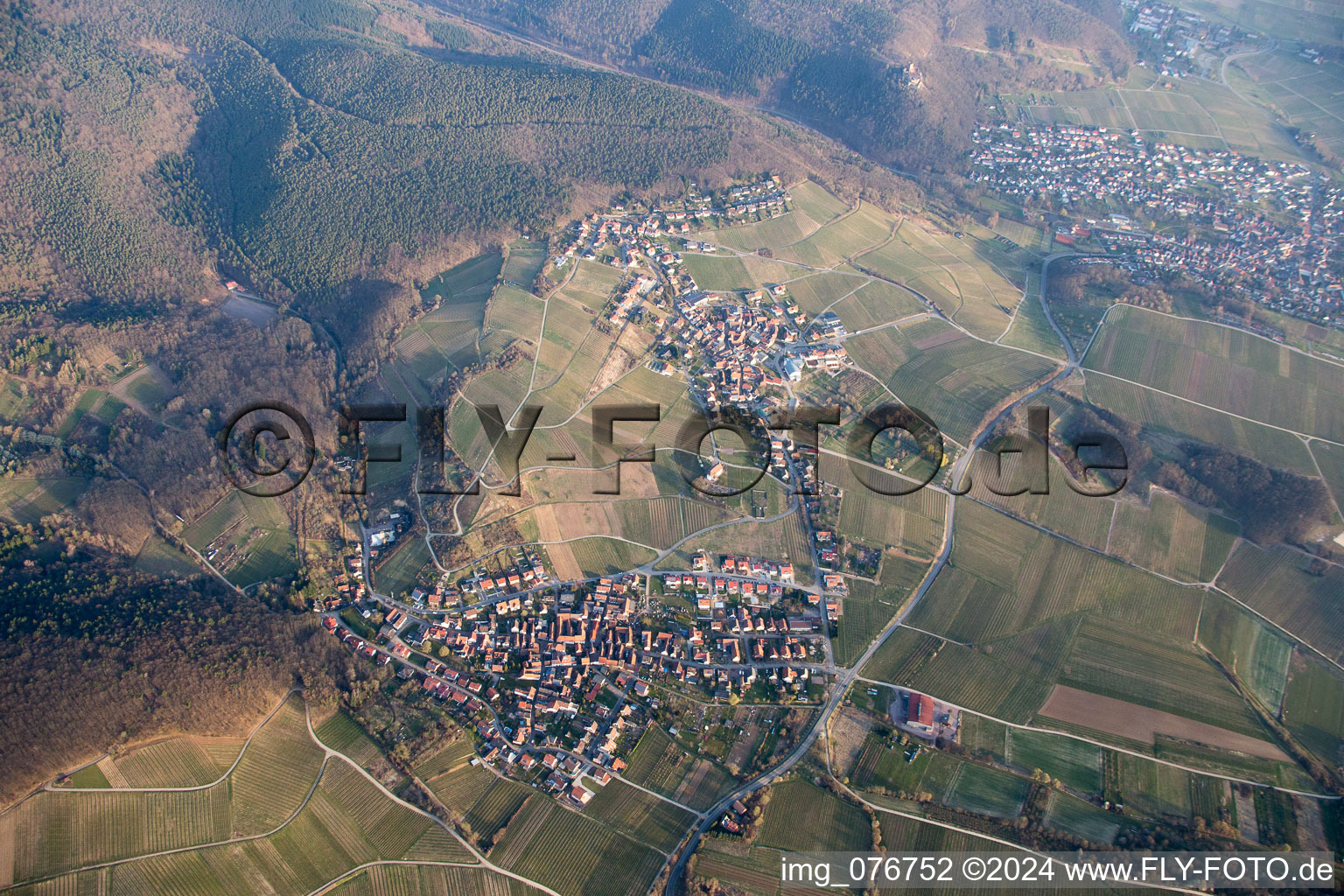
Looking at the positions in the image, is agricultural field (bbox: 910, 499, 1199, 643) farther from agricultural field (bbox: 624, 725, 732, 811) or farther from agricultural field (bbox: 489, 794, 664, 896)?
agricultural field (bbox: 489, 794, 664, 896)

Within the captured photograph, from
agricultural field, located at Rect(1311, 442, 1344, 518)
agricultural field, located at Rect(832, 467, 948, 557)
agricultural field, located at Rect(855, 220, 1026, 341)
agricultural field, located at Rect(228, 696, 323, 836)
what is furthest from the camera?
agricultural field, located at Rect(855, 220, 1026, 341)

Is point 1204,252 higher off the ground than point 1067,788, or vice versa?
point 1204,252

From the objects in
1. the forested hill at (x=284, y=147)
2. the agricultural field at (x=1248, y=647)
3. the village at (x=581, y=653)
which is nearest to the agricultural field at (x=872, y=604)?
the village at (x=581, y=653)

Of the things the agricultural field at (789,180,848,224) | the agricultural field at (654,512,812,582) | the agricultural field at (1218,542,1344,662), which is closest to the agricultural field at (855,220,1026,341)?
the agricultural field at (789,180,848,224)

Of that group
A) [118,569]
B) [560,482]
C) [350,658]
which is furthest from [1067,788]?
[118,569]

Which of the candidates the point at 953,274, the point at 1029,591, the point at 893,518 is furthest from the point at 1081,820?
the point at 953,274

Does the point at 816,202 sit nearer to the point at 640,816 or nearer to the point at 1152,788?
the point at 1152,788

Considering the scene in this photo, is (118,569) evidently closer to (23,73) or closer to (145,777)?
(145,777)
